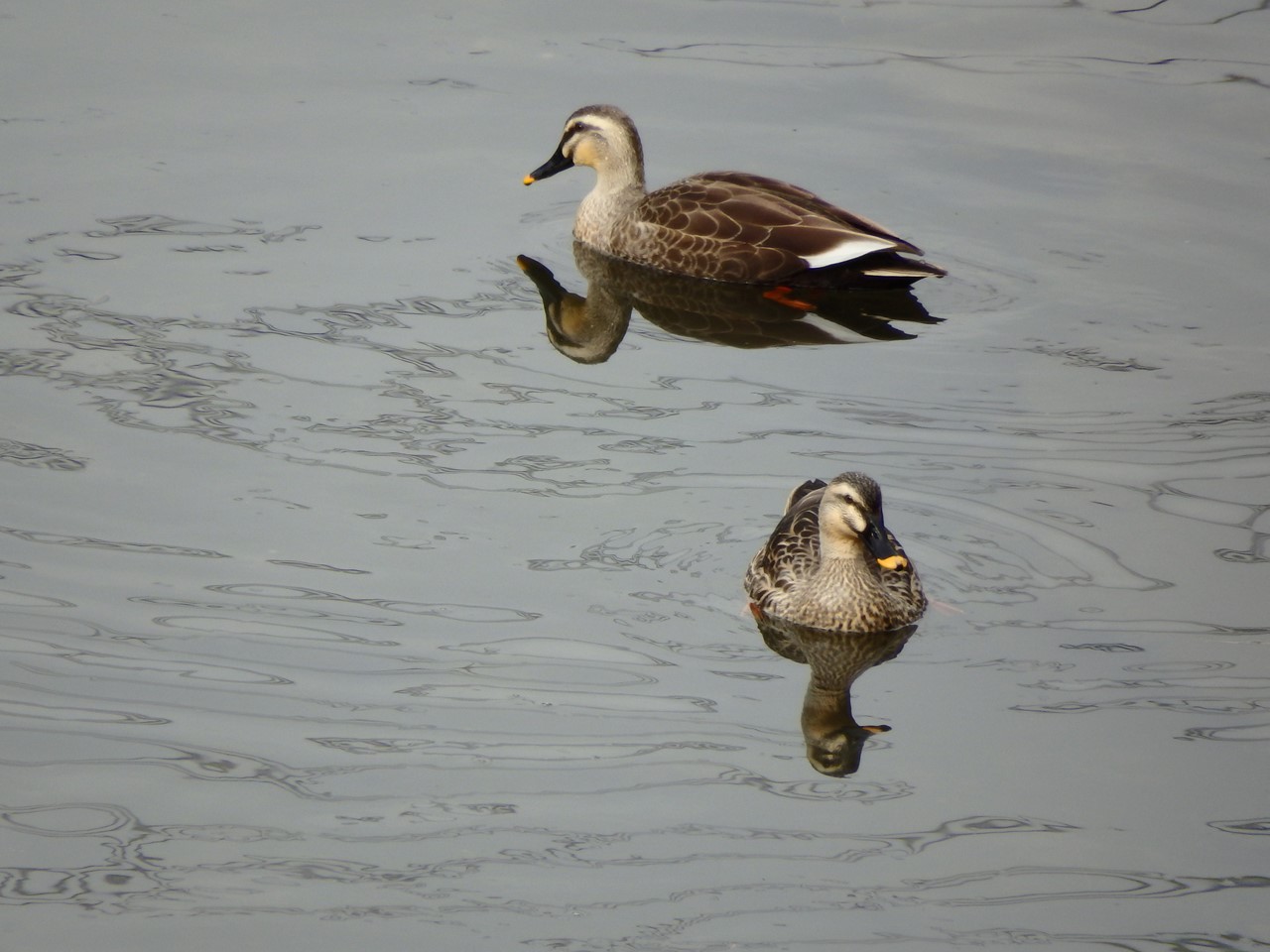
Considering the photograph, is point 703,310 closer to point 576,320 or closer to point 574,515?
point 576,320

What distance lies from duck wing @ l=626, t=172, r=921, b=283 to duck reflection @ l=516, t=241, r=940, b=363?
0.15m

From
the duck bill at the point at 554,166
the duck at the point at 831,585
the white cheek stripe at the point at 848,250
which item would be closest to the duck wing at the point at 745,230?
the white cheek stripe at the point at 848,250

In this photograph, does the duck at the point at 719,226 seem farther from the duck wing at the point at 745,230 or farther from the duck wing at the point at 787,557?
the duck wing at the point at 787,557

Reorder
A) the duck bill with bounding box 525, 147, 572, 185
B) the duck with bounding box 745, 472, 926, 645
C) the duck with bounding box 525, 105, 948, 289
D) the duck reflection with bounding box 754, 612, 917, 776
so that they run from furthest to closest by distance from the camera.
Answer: the duck bill with bounding box 525, 147, 572, 185 → the duck with bounding box 525, 105, 948, 289 → the duck with bounding box 745, 472, 926, 645 → the duck reflection with bounding box 754, 612, 917, 776

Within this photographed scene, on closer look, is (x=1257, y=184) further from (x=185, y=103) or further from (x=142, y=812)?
(x=142, y=812)

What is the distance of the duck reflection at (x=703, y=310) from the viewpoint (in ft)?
35.5

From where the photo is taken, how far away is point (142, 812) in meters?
6.62

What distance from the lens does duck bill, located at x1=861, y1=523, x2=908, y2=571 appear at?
7.62 m

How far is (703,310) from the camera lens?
11.4 m

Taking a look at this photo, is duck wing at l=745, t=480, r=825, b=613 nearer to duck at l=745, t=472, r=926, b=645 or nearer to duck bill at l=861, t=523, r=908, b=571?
duck at l=745, t=472, r=926, b=645

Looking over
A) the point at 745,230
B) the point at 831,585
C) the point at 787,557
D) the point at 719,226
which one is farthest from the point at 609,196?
the point at 831,585

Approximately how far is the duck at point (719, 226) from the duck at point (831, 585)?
3488mm

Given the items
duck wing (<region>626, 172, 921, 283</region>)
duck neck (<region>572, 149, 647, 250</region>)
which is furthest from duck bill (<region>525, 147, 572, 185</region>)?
duck wing (<region>626, 172, 921, 283</region>)

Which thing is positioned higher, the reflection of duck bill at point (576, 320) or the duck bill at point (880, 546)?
the reflection of duck bill at point (576, 320)
